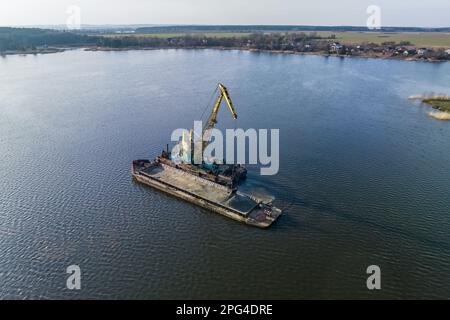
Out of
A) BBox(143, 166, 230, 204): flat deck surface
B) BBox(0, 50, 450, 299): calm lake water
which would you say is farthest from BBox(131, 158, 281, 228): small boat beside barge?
BBox(0, 50, 450, 299): calm lake water

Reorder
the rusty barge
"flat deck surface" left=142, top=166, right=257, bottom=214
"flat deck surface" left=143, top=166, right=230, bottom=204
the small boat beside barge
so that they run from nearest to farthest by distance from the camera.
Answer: the small boat beside barge
the rusty barge
"flat deck surface" left=142, top=166, right=257, bottom=214
"flat deck surface" left=143, top=166, right=230, bottom=204

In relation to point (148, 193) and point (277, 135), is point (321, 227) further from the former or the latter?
point (277, 135)

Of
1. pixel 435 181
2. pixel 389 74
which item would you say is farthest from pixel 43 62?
pixel 435 181

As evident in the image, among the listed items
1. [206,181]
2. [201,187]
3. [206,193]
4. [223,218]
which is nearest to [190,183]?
[201,187]

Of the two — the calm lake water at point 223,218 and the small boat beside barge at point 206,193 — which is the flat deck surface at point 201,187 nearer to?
the small boat beside barge at point 206,193

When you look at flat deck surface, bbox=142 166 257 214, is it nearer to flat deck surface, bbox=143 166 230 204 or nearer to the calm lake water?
flat deck surface, bbox=143 166 230 204

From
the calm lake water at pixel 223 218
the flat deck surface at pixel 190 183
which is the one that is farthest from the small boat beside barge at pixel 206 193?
the calm lake water at pixel 223 218
